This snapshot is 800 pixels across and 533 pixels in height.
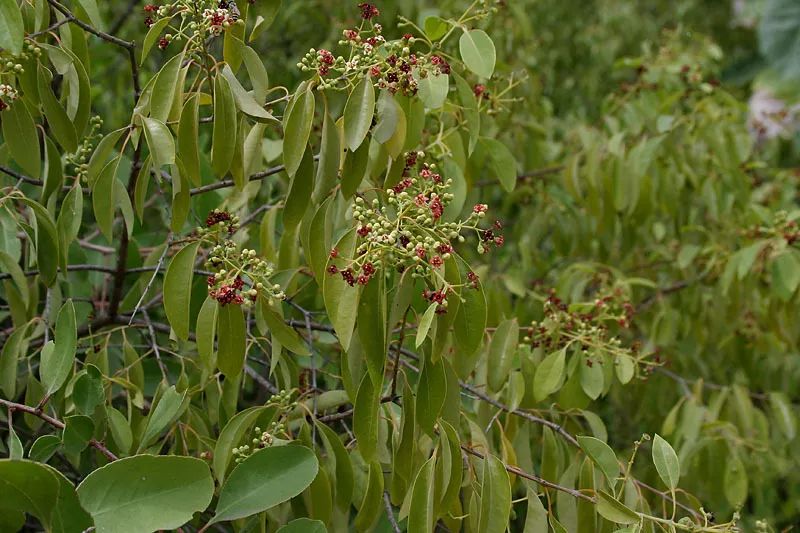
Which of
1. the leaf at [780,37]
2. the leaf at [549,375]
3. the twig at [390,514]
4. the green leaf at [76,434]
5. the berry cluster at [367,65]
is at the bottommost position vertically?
the leaf at [780,37]

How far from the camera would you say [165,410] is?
1168 mm

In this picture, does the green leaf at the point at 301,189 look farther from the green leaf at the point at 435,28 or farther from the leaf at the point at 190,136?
the green leaf at the point at 435,28

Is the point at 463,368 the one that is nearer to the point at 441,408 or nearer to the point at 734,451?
the point at 441,408

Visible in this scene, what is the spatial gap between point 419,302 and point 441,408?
0.22 meters

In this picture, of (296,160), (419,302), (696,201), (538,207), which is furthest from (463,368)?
Answer: (696,201)

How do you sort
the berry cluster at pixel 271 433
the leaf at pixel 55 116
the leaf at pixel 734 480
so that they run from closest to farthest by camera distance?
the berry cluster at pixel 271 433, the leaf at pixel 55 116, the leaf at pixel 734 480

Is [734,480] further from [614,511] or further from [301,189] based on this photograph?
[301,189]

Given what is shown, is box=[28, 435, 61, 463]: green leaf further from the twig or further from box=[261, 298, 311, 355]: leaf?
the twig

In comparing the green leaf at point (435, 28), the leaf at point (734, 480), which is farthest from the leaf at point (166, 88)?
the leaf at point (734, 480)

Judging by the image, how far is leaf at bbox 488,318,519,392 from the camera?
1.41 meters

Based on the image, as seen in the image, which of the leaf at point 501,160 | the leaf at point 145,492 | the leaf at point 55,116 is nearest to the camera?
the leaf at point 145,492

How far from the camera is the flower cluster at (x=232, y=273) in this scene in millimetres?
1080

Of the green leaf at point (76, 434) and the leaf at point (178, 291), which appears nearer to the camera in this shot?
the green leaf at point (76, 434)

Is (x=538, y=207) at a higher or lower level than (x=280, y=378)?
lower
